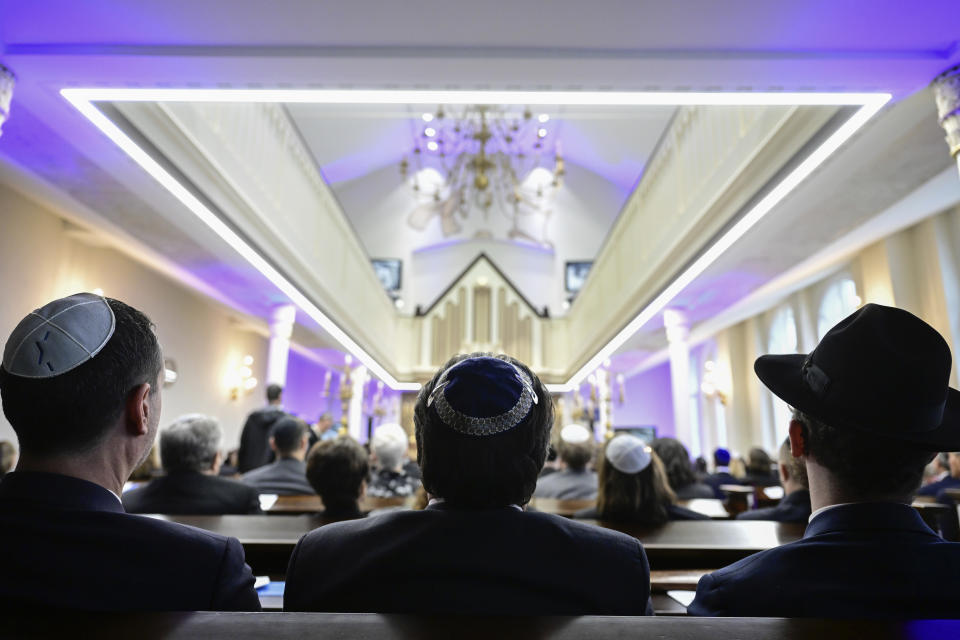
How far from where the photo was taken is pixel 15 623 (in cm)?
73

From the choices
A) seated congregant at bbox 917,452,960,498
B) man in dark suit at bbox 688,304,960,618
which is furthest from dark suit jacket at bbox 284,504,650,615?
seated congregant at bbox 917,452,960,498

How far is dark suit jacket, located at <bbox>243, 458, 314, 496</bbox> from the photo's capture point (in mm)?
4141

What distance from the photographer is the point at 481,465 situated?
3.55 feet

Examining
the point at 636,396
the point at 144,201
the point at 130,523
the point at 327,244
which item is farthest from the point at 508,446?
the point at 636,396

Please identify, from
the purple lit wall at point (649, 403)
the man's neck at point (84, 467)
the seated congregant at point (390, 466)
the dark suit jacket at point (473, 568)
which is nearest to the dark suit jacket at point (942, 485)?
the seated congregant at point (390, 466)

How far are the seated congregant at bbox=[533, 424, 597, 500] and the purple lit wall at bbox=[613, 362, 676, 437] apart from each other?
15.4m

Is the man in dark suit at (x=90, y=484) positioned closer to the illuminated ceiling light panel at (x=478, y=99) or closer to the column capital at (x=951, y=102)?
the illuminated ceiling light panel at (x=478, y=99)

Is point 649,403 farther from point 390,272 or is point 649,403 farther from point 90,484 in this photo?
point 90,484

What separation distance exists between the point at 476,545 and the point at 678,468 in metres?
3.68

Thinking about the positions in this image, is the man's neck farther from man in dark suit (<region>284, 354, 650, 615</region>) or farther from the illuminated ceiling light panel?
the illuminated ceiling light panel

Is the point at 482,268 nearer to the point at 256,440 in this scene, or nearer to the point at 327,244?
the point at 327,244

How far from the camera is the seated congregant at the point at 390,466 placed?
4.50 m

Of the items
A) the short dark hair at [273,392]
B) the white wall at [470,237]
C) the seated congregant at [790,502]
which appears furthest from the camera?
the white wall at [470,237]

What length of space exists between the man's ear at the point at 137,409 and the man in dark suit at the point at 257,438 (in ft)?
16.1
